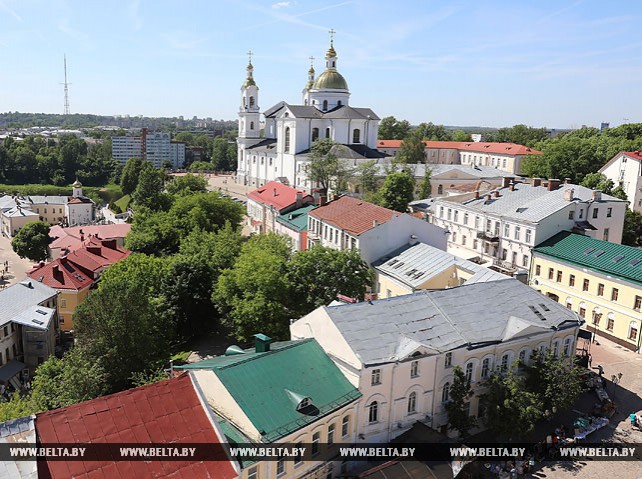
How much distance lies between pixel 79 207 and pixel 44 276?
60.3 metres

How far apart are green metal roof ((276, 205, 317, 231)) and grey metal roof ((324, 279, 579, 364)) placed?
69.1 feet

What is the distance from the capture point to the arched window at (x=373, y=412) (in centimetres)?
2222

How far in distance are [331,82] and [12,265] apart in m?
49.1

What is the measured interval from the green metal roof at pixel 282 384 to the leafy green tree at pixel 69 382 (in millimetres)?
7326

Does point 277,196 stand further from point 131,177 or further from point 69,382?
point 131,177

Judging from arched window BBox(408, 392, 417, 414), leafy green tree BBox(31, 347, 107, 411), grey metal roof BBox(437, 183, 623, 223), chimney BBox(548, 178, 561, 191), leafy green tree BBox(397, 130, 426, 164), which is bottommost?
→ leafy green tree BBox(31, 347, 107, 411)

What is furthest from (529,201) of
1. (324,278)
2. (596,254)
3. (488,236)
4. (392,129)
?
(392,129)

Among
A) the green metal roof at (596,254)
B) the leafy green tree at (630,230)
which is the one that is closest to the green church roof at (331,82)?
the leafy green tree at (630,230)

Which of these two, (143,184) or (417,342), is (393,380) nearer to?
(417,342)

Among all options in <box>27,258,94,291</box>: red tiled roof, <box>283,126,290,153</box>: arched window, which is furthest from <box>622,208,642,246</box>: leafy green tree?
<box>283,126,290,153</box>: arched window

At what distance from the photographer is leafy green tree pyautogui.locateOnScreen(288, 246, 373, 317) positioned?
103 feet

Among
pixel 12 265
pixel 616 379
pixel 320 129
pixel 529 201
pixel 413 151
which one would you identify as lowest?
pixel 12 265

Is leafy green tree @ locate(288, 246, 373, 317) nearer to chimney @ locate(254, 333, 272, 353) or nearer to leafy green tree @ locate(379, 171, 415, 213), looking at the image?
chimney @ locate(254, 333, 272, 353)

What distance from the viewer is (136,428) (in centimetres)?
1761
